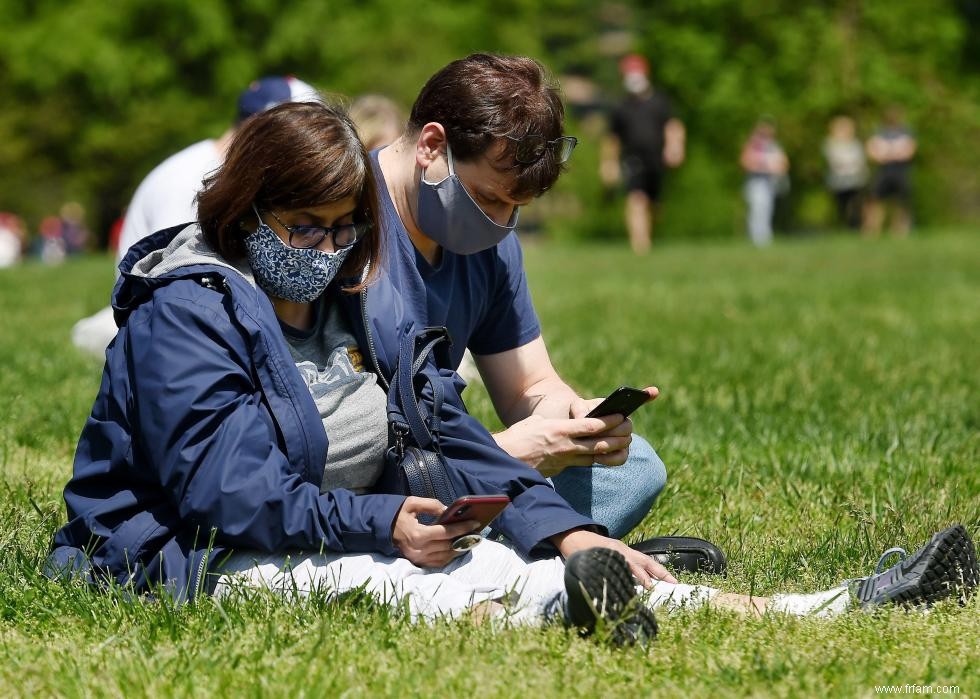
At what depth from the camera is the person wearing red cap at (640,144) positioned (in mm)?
19422

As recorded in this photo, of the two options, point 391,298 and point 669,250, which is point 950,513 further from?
point 669,250

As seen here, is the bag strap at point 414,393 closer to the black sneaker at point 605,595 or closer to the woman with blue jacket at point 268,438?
the woman with blue jacket at point 268,438

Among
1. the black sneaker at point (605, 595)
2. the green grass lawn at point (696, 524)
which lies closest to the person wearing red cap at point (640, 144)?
the green grass lawn at point (696, 524)

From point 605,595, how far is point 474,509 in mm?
373

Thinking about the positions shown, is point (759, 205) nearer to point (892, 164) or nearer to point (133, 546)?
point (892, 164)

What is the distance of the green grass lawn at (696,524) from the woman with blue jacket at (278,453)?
0.41ft

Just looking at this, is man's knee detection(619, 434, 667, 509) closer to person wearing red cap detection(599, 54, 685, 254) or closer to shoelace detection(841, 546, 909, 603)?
shoelace detection(841, 546, 909, 603)

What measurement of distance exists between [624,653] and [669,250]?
16670 mm

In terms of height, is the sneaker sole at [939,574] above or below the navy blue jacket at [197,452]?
below

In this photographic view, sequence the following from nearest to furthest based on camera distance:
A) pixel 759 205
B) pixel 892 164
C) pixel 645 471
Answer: pixel 645 471, pixel 759 205, pixel 892 164

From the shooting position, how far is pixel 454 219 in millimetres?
3785
